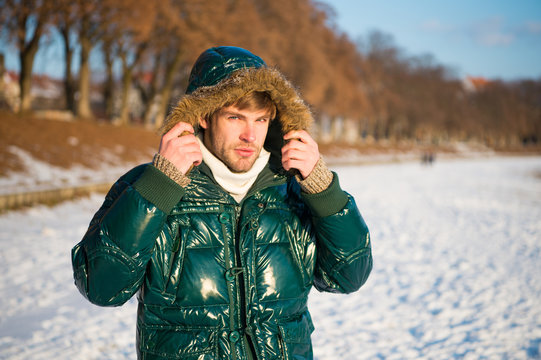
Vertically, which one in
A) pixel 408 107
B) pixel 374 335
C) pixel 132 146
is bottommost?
pixel 374 335

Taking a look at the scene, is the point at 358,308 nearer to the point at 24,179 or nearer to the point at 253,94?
the point at 253,94

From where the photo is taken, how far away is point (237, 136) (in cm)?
234

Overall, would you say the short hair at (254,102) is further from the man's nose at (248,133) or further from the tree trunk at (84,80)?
the tree trunk at (84,80)

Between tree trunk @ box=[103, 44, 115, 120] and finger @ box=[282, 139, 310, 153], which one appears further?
tree trunk @ box=[103, 44, 115, 120]

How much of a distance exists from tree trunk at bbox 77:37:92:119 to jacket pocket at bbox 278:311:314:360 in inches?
919

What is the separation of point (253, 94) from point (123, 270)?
1042 millimetres

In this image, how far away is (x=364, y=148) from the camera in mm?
49188

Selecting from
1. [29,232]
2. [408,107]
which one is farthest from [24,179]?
[408,107]

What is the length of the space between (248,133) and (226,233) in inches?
20.1

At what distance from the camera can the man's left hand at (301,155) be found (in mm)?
2103

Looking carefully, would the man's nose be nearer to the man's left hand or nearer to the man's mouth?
the man's mouth

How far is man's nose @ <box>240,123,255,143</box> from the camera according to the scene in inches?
90.9

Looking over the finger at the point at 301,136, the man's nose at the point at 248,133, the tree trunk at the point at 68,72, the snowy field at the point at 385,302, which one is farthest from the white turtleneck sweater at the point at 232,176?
the tree trunk at the point at 68,72

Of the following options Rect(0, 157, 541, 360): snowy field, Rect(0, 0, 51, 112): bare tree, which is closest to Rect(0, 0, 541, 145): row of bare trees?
Rect(0, 0, 51, 112): bare tree
